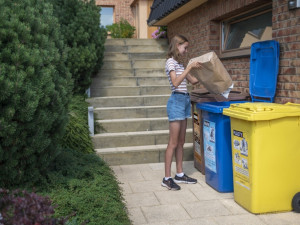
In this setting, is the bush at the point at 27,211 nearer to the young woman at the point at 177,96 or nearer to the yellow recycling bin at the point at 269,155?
the yellow recycling bin at the point at 269,155

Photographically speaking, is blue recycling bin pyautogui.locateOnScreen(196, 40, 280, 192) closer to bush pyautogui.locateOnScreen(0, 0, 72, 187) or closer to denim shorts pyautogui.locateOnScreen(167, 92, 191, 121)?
denim shorts pyautogui.locateOnScreen(167, 92, 191, 121)

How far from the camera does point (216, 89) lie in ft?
14.3

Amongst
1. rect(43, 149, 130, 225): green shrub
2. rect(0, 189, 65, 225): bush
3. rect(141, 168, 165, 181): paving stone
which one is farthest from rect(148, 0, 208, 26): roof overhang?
rect(0, 189, 65, 225): bush

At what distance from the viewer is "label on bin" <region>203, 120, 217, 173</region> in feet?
14.3

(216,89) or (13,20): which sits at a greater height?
(13,20)

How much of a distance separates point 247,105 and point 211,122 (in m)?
0.74

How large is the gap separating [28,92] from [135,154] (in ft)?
9.71

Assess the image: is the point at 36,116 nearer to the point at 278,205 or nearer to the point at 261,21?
the point at 278,205

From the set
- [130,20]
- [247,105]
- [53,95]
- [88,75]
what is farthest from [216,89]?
[130,20]

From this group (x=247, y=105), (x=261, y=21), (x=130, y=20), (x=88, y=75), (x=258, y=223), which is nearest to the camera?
(x=258, y=223)

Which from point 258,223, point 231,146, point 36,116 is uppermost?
point 36,116

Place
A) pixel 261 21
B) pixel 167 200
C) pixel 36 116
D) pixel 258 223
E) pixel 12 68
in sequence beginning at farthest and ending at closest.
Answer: pixel 261 21
pixel 167 200
pixel 258 223
pixel 36 116
pixel 12 68

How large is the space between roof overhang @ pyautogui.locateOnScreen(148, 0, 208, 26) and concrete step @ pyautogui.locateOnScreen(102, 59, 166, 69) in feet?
3.39

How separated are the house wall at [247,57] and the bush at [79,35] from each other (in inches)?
80.0
